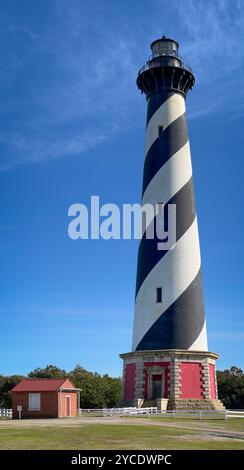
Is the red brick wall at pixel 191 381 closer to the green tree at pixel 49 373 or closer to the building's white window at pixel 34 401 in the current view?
the building's white window at pixel 34 401

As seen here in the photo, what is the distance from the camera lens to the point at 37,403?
26141 millimetres

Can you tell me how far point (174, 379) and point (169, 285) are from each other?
177 inches

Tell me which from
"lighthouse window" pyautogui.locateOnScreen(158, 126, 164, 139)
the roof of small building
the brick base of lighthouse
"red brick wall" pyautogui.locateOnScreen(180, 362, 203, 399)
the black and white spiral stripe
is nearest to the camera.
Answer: the roof of small building

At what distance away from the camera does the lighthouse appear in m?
28.0

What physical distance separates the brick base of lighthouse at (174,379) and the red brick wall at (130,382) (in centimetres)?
14

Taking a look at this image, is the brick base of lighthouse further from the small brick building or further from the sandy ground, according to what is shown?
the sandy ground

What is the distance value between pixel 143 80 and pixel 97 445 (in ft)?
81.7

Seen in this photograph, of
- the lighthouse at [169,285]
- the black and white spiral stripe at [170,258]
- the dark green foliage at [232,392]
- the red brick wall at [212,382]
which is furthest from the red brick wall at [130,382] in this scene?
the dark green foliage at [232,392]

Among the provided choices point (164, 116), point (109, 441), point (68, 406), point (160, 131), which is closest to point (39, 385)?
point (68, 406)

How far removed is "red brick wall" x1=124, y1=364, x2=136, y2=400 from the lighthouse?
48 millimetres

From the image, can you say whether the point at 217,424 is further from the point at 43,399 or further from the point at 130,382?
the point at 130,382

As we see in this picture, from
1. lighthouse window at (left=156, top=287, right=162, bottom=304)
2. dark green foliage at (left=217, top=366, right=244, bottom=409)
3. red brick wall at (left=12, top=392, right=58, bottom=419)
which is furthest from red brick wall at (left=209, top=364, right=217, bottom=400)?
dark green foliage at (left=217, top=366, right=244, bottom=409)

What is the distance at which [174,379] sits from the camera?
27.6 metres
